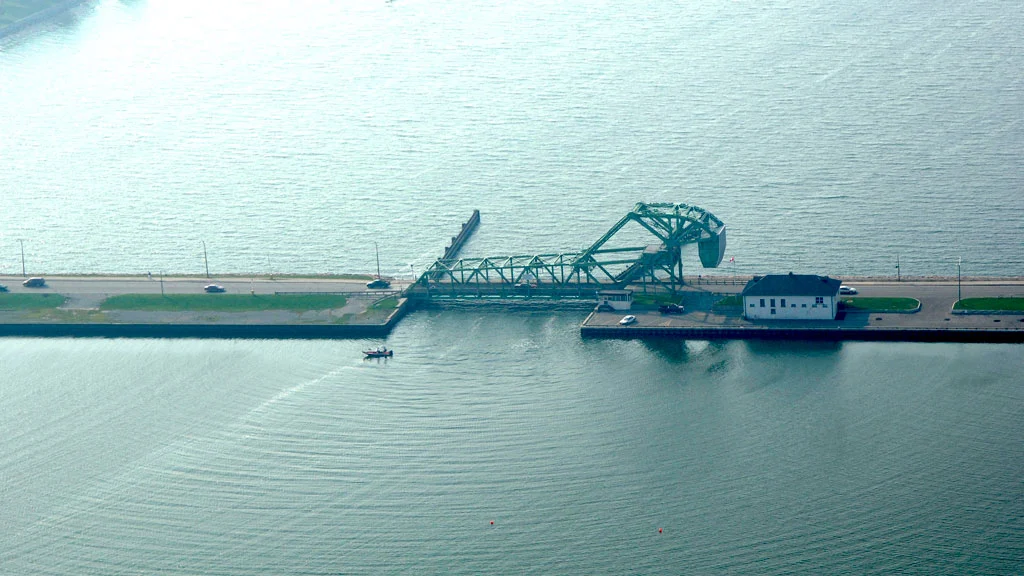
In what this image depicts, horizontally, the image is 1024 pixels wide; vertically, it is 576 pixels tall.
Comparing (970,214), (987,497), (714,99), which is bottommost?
(987,497)

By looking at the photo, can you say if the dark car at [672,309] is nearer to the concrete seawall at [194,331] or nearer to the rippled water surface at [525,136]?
the rippled water surface at [525,136]

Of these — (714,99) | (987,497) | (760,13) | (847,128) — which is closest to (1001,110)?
(847,128)

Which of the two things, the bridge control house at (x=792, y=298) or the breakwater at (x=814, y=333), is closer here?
the breakwater at (x=814, y=333)

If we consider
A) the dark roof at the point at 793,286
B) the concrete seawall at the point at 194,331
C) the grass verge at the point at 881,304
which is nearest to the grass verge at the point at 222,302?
the concrete seawall at the point at 194,331

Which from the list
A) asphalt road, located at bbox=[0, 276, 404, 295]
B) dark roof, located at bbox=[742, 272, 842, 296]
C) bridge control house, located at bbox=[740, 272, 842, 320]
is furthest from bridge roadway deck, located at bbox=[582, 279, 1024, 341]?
asphalt road, located at bbox=[0, 276, 404, 295]

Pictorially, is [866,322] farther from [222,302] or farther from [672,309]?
[222,302]

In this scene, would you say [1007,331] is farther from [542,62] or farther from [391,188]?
[542,62]
